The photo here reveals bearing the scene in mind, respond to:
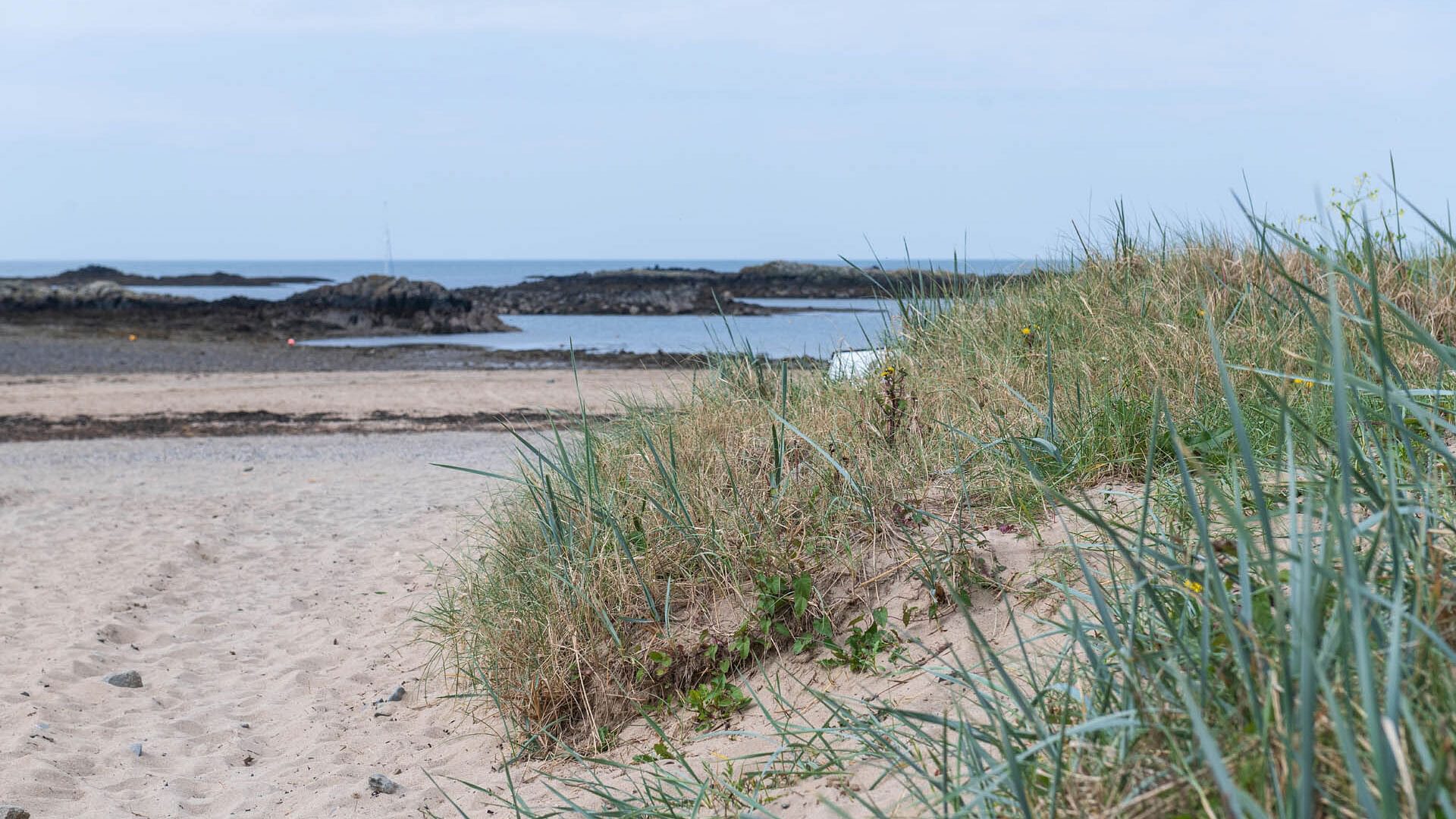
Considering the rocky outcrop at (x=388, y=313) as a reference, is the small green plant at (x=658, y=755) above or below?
below

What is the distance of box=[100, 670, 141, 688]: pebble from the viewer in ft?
14.0

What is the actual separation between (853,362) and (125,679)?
344 cm

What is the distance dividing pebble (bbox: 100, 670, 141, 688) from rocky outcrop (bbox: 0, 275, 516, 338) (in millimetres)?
28222

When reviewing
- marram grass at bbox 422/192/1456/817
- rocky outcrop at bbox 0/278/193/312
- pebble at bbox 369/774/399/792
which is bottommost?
pebble at bbox 369/774/399/792

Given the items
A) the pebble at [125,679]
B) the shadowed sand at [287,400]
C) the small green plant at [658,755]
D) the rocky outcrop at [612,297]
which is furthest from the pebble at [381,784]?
the rocky outcrop at [612,297]

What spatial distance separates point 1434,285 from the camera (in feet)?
15.1

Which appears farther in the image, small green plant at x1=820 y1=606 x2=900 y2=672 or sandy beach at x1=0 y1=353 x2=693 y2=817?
sandy beach at x1=0 y1=353 x2=693 y2=817

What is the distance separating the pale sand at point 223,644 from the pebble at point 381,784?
0.14 feet

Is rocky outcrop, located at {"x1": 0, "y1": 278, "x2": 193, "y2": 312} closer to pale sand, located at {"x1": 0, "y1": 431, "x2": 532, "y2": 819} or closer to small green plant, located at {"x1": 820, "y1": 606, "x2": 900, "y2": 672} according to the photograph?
pale sand, located at {"x1": 0, "y1": 431, "x2": 532, "y2": 819}

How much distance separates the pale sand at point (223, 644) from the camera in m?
3.31

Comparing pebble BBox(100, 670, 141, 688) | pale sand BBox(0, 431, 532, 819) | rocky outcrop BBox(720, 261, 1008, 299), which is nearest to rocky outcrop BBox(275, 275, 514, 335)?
rocky outcrop BBox(720, 261, 1008, 299)

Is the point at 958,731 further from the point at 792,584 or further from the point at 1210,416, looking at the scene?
the point at 1210,416

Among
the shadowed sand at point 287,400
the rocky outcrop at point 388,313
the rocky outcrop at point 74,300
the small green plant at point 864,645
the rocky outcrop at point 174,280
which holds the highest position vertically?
the rocky outcrop at point 174,280

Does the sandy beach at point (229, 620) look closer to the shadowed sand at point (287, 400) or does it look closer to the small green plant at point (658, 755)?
the small green plant at point (658, 755)
